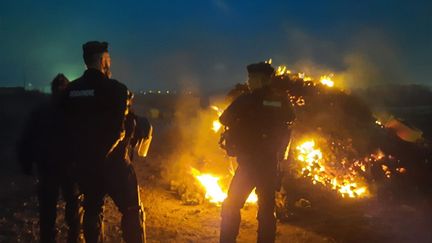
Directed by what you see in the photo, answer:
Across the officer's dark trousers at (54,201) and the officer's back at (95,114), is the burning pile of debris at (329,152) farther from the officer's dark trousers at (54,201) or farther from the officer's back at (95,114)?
the officer's back at (95,114)

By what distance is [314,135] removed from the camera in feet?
28.9

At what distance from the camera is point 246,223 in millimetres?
7047

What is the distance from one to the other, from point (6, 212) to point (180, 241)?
3.28 metres

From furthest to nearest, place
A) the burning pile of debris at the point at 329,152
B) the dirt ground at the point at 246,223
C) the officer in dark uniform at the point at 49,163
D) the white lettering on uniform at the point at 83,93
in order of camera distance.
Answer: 1. the burning pile of debris at the point at 329,152
2. the dirt ground at the point at 246,223
3. the officer in dark uniform at the point at 49,163
4. the white lettering on uniform at the point at 83,93

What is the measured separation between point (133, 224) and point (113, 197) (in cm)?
34

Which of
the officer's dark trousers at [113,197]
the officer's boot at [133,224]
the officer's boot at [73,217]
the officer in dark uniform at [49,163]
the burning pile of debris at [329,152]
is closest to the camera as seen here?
the officer's dark trousers at [113,197]

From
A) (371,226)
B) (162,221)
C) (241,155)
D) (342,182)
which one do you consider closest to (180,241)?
(162,221)

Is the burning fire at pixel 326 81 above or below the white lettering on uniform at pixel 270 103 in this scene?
above

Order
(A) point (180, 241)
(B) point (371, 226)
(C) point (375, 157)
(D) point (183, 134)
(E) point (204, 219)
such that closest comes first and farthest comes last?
(A) point (180, 241)
(B) point (371, 226)
(E) point (204, 219)
(C) point (375, 157)
(D) point (183, 134)

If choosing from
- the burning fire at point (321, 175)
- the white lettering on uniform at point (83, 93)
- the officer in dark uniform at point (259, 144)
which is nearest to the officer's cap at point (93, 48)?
the white lettering on uniform at point (83, 93)

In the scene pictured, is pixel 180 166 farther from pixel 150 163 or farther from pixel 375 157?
pixel 375 157

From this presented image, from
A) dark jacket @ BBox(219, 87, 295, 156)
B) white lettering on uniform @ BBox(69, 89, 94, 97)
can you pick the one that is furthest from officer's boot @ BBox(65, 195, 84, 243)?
dark jacket @ BBox(219, 87, 295, 156)

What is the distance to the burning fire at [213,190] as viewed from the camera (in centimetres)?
810

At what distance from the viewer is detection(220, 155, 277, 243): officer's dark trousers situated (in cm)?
487
